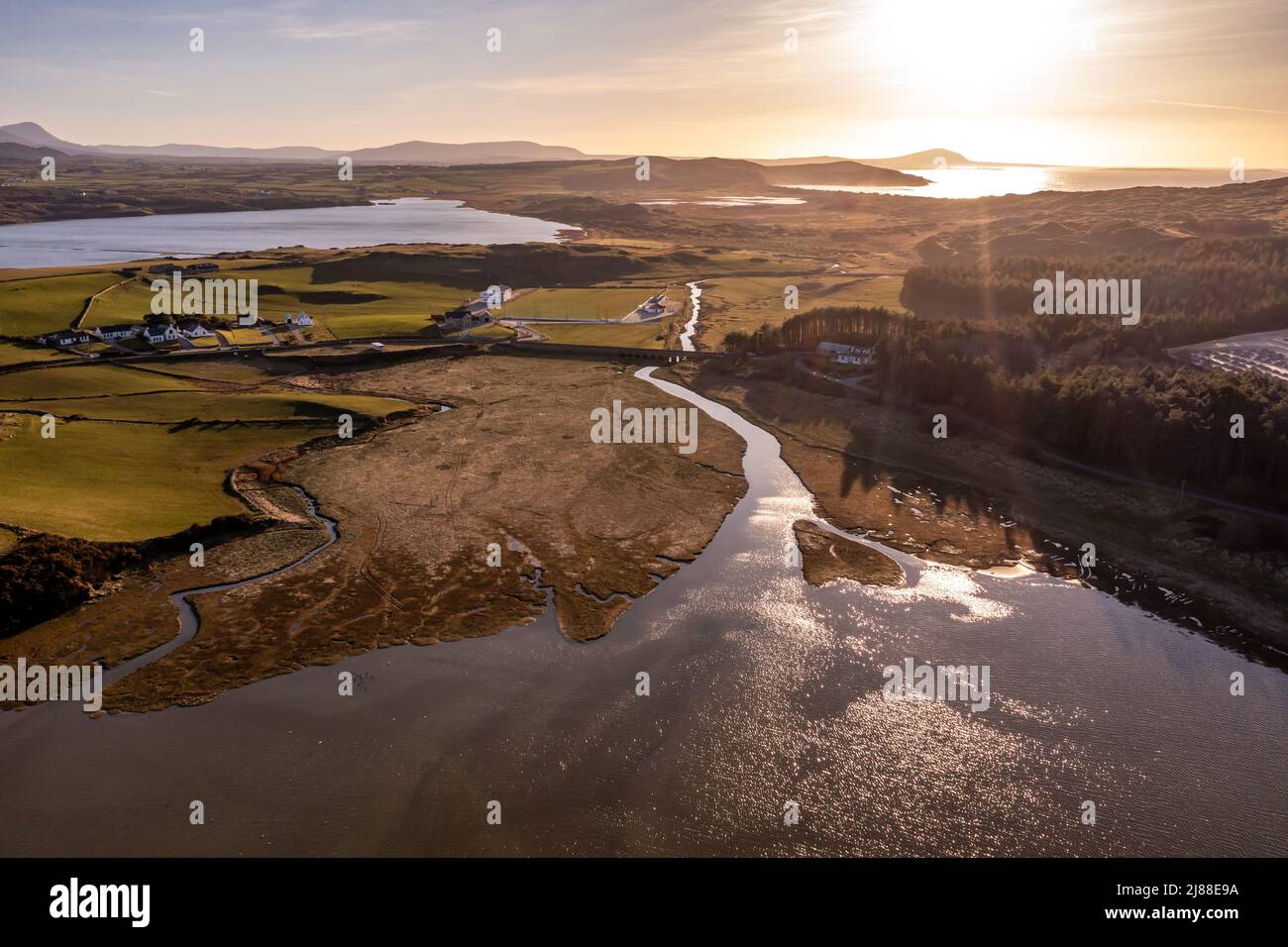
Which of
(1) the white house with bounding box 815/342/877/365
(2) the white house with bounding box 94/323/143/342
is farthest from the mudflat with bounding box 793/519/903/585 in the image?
(2) the white house with bounding box 94/323/143/342

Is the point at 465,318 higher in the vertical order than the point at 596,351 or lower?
higher

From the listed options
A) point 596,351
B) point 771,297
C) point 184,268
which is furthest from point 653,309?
point 184,268

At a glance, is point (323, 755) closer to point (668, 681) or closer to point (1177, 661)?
point (668, 681)

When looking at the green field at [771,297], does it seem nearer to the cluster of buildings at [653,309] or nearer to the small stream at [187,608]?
the cluster of buildings at [653,309]

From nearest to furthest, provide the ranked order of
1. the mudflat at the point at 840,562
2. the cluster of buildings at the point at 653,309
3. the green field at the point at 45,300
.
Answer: the mudflat at the point at 840,562 → the green field at the point at 45,300 → the cluster of buildings at the point at 653,309

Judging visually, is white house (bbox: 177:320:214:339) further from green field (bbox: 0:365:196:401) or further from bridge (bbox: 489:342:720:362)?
bridge (bbox: 489:342:720:362)

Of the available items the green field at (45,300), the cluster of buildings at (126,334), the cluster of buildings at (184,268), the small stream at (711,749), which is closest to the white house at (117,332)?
the cluster of buildings at (126,334)

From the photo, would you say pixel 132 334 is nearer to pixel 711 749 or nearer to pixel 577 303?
pixel 577 303

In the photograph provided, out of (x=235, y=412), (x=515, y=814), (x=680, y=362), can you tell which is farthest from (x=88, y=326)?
(x=515, y=814)
